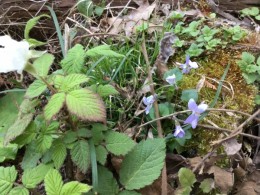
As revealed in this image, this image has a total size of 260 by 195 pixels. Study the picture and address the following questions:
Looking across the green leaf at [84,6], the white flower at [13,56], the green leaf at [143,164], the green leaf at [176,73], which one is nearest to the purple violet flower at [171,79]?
the green leaf at [176,73]

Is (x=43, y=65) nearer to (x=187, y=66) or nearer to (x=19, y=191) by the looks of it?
(x=19, y=191)

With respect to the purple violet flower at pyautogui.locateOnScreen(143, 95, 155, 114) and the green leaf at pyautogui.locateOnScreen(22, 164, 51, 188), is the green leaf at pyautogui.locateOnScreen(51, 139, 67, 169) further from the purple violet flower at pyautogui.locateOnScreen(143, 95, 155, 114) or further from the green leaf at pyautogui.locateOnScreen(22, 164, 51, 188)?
the purple violet flower at pyautogui.locateOnScreen(143, 95, 155, 114)

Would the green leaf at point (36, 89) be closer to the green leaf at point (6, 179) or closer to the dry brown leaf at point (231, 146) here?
the green leaf at point (6, 179)

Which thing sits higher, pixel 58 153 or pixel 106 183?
pixel 58 153

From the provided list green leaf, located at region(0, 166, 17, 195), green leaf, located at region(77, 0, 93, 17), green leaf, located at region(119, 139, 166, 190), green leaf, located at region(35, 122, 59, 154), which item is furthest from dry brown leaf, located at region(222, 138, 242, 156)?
green leaf, located at region(77, 0, 93, 17)

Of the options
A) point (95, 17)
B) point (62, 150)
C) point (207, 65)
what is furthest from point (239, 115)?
point (95, 17)

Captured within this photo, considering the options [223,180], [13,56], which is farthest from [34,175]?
[223,180]
